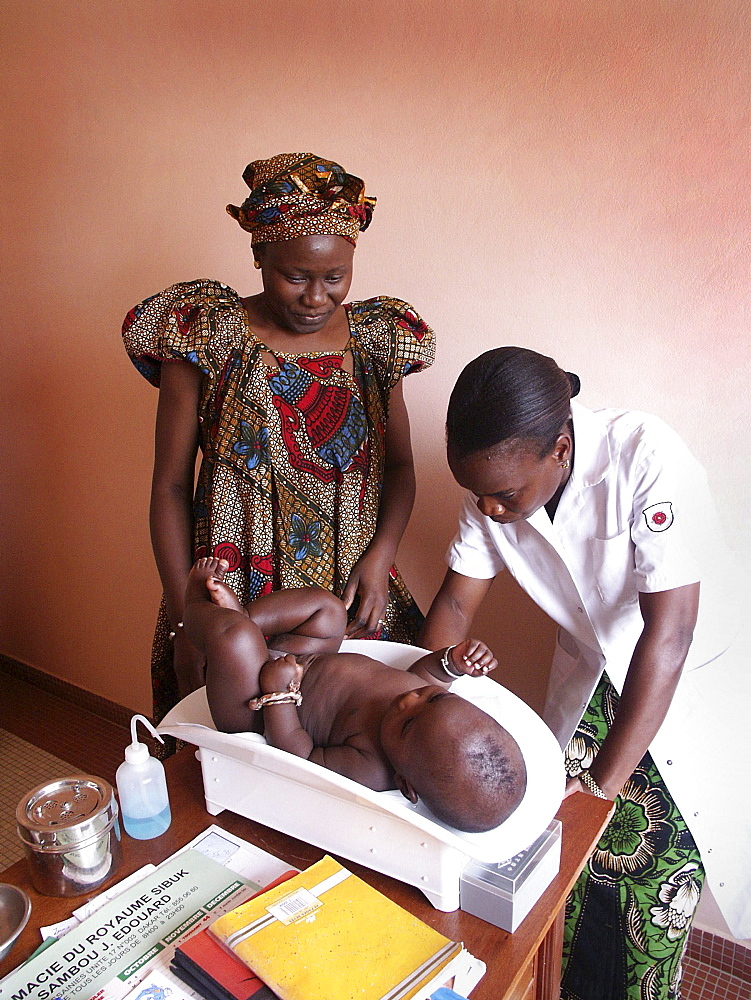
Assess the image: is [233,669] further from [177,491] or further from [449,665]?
[177,491]

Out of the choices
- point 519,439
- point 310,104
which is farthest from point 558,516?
point 310,104

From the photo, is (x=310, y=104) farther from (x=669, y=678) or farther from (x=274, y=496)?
(x=669, y=678)

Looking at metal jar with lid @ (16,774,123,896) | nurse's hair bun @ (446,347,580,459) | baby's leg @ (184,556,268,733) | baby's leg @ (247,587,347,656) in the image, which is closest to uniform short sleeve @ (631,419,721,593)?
nurse's hair bun @ (446,347,580,459)

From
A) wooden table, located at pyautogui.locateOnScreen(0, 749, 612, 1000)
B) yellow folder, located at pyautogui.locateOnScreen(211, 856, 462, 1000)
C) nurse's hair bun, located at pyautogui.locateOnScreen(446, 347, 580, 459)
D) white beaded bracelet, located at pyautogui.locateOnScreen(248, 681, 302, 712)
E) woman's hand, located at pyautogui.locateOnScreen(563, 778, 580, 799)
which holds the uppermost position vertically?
nurse's hair bun, located at pyautogui.locateOnScreen(446, 347, 580, 459)

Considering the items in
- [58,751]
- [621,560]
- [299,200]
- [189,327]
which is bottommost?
[58,751]

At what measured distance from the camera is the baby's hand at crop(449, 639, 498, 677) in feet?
3.79

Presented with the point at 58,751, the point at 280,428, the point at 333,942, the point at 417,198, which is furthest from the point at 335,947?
the point at 58,751

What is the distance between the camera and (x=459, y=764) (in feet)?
3.19

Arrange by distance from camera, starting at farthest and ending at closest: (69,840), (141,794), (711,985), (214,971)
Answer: (711,985)
(141,794)
(69,840)
(214,971)

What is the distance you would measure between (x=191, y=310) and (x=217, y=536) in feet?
1.38

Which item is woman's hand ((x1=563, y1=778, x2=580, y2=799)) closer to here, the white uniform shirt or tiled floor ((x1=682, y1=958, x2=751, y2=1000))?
the white uniform shirt

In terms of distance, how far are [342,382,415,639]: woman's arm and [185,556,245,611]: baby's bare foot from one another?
273 millimetres

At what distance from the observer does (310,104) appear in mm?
2006

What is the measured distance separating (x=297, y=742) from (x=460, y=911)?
0.30 m
